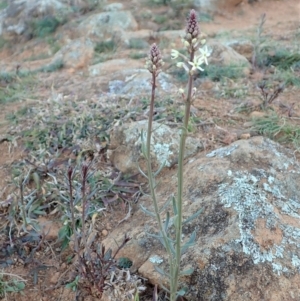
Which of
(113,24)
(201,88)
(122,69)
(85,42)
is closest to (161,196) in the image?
(201,88)

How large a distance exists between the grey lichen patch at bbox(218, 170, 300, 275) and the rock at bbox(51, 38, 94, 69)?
3725 mm

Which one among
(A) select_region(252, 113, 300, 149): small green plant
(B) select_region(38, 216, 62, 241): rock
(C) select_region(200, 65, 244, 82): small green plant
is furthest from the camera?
→ (C) select_region(200, 65, 244, 82): small green plant

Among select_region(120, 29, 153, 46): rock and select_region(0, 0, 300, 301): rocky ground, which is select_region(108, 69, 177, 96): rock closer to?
select_region(0, 0, 300, 301): rocky ground

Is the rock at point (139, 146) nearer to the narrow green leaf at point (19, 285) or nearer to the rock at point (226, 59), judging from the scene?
the narrow green leaf at point (19, 285)

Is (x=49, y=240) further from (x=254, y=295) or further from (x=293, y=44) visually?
(x=293, y=44)

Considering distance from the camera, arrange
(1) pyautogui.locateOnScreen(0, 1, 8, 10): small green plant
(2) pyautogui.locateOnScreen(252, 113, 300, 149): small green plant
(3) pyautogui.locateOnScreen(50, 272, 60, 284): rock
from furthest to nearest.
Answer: (1) pyautogui.locateOnScreen(0, 1, 8, 10): small green plant, (2) pyautogui.locateOnScreen(252, 113, 300, 149): small green plant, (3) pyautogui.locateOnScreen(50, 272, 60, 284): rock

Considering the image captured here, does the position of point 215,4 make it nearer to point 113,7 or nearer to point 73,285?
point 113,7

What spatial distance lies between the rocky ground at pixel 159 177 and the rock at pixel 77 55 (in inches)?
28.0

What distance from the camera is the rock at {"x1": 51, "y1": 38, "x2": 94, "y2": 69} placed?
5496 millimetres

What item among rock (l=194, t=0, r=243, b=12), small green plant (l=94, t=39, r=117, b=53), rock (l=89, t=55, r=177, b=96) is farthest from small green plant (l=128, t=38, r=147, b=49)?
rock (l=194, t=0, r=243, b=12)

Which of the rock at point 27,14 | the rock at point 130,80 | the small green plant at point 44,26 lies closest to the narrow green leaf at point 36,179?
the rock at point 130,80

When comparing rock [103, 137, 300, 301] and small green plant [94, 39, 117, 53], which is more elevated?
rock [103, 137, 300, 301]

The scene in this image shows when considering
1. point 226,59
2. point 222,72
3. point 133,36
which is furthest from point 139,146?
point 133,36

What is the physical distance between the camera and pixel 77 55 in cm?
568
